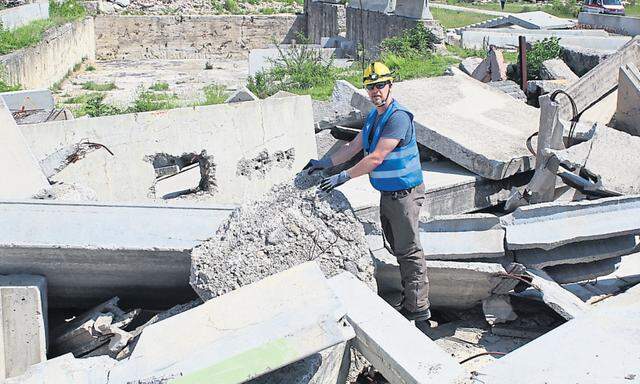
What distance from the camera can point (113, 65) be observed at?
23016mm

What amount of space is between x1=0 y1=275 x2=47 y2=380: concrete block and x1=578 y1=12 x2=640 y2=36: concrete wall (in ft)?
50.1

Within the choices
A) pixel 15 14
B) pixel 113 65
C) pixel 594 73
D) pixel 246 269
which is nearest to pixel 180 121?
pixel 246 269

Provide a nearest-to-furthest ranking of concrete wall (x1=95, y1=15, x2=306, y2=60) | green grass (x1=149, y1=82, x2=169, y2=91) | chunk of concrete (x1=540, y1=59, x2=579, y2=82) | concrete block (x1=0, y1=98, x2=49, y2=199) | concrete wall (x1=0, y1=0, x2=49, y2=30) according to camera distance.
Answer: concrete block (x1=0, y1=98, x2=49, y2=199), chunk of concrete (x1=540, y1=59, x2=579, y2=82), concrete wall (x1=0, y1=0, x2=49, y2=30), green grass (x1=149, y1=82, x2=169, y2=91), concrete wall (x1=95, y1=15, x2=306, y2=60)

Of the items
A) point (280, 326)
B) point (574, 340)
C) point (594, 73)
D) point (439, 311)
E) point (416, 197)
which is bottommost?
point (439, 311)

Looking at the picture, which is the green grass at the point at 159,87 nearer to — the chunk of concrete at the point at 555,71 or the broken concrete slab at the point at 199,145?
the chunk of concrete at the point at 555,71

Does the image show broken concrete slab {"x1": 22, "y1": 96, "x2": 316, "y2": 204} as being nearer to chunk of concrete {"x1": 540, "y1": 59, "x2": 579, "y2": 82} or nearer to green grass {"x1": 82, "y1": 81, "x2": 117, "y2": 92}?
chunk of concrete {"x1": 540, "y1": 59, "x2": 579, "y2": 82}

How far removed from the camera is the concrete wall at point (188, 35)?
25094 mm

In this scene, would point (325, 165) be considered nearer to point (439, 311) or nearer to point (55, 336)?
point (439, 311)

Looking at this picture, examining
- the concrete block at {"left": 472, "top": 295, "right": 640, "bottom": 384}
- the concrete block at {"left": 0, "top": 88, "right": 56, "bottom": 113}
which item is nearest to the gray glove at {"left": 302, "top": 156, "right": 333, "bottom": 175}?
the concrete block at {"left": 472, "top": 295, "right": 640, "bottom": 384}

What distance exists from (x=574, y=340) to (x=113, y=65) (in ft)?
71.6

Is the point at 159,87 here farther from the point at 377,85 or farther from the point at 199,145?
the point at 377,85

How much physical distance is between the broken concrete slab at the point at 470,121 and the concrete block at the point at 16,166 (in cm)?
247

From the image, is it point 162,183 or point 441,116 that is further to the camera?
point 162,183

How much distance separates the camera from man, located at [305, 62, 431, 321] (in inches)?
145
